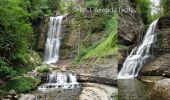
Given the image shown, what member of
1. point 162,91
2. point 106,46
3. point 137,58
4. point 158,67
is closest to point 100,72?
point 106,46

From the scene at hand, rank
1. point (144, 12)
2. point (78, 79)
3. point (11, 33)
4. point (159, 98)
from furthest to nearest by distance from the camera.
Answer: point (144, 12) < point (78, 79) < point (11, 33) < point (159, 98)

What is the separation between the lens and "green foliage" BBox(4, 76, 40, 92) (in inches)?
669

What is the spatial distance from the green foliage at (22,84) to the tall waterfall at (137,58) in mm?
8085

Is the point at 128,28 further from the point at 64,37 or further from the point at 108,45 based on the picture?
the point at 64,37

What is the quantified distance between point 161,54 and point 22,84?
539 inches

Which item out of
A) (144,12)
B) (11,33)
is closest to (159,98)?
(11,33)

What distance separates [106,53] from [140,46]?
5.48m

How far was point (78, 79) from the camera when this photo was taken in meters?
20.6

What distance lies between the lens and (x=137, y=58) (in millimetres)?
25750

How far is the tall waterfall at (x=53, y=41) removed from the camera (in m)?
31.4

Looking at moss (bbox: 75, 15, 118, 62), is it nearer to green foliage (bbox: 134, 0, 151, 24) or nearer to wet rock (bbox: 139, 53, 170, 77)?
wet rock (bbox: 139, 53, 170, 77)

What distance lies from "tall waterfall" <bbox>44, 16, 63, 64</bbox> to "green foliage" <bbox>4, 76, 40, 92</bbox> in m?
11.2

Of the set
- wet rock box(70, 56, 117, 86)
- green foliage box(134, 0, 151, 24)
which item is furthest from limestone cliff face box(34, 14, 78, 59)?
green foliage box(134, 0, 151, 24)

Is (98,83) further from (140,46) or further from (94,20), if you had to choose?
(94,20)
